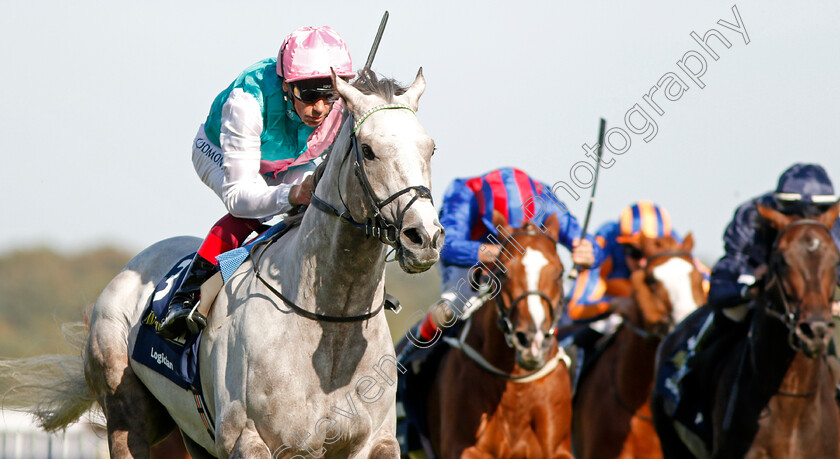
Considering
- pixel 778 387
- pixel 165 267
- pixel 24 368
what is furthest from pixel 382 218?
pixel 24 368

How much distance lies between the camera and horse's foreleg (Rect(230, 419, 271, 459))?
396cm

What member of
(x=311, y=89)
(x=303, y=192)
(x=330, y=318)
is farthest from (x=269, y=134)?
(x=330, y=318)

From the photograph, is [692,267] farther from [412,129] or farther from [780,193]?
[412,129]

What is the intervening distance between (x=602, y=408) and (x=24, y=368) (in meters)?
4.04

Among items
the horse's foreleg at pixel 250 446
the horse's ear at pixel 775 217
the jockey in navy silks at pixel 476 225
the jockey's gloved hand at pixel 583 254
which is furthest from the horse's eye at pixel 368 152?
the jockey's gloved hand at pixel 583 254

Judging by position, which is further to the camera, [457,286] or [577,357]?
[577,357]

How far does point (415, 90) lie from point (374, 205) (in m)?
0.62

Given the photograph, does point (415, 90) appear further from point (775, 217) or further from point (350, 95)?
point (775, 217)

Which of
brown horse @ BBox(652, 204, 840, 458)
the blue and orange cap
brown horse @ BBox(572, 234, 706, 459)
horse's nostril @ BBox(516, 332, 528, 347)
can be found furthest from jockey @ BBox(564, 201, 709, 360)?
brown horse @ BBox(652, 204, 840, 458)

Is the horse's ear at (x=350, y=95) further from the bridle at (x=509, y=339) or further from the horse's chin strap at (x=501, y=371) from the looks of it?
the horse's chin strap at (x=501, y=371)

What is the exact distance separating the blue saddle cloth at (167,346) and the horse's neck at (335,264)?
76 centimetres

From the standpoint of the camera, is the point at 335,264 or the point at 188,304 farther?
the point at 188,304

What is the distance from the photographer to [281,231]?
459 centimetres

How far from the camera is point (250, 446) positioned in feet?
13.0
